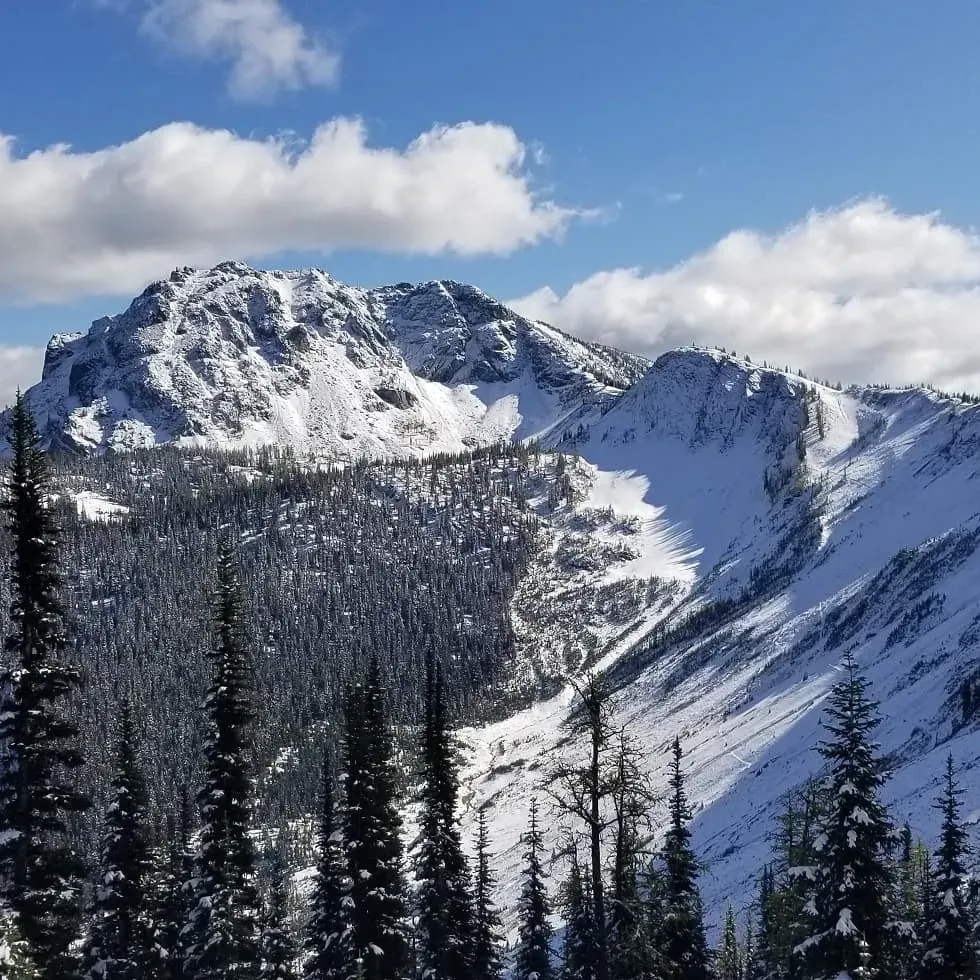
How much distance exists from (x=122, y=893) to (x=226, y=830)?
3831 millimetres

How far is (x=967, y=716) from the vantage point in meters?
102

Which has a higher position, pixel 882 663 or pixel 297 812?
pixel 882 663

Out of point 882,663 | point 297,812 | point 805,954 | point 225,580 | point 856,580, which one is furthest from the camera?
point 856,580

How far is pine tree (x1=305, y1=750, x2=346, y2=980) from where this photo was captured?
119 feet

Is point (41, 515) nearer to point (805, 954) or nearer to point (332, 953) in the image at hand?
point (332, 953)

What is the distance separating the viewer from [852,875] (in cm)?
2694

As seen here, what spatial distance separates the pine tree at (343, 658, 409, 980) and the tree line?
0.08 metres

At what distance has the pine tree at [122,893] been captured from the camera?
31.7m

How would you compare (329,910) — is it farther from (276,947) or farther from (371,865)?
(371,865)

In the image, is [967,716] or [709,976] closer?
[709,976]

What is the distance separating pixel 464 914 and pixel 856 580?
549 feet

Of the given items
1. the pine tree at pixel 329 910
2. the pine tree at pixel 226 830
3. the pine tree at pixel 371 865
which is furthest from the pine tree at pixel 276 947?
the pine tree at pixel 226 830

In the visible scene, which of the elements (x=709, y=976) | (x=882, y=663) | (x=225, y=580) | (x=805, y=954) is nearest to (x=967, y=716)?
(x=882, y=663)

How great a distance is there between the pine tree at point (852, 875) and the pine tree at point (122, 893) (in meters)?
21.3
